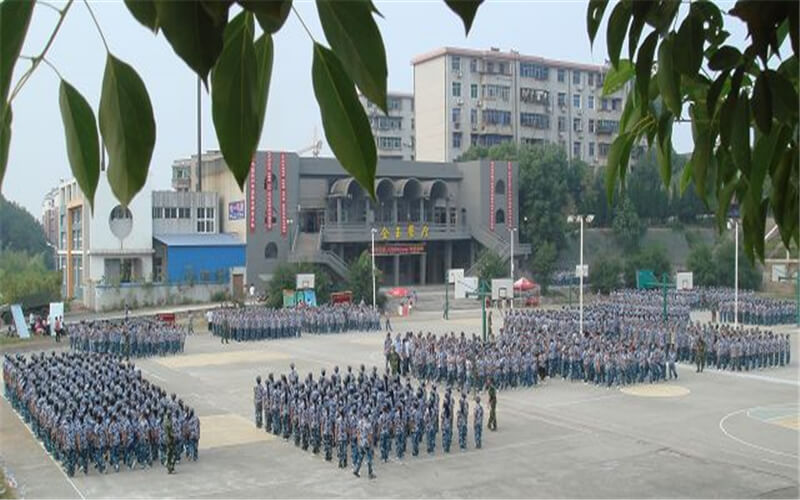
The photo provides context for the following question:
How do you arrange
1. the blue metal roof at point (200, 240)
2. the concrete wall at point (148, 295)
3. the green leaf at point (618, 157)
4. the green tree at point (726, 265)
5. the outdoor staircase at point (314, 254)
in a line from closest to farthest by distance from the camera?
the green leaf at point (618, 157)
the concrete wall at point (148, 295)
the blue metal roof at point (200, 240)
the outdoor staircase at point (314, 254)
the green tree at point (726, 265)

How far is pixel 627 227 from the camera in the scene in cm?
5366

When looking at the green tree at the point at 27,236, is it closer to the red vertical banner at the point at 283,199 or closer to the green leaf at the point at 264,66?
the red vertical banner at the point at 283,199

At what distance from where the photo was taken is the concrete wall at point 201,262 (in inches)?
1511

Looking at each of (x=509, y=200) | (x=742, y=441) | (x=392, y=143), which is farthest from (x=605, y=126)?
(x=742, y=441)

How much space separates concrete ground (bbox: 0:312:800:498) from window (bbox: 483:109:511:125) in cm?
4214

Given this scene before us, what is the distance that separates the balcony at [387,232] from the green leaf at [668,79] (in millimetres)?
41278

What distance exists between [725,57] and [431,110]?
58.1m

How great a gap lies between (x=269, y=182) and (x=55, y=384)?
27046mm

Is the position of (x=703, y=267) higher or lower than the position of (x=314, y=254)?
lower

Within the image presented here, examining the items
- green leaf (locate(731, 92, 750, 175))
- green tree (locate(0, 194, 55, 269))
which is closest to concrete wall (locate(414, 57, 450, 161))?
green tree (locate(0, 194, 55, 269))

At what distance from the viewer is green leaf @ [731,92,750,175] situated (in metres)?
1.65

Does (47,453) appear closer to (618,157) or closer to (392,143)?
(618,157)

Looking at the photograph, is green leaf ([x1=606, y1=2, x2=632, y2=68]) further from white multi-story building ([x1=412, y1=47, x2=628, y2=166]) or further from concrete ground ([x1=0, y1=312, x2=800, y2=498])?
white multi-story building ([x1=412, y1=47, x2=628, y2=166])

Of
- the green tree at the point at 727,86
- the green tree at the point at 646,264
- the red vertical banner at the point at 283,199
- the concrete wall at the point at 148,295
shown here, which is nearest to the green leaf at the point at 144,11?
the green tree at the point at 727,86
